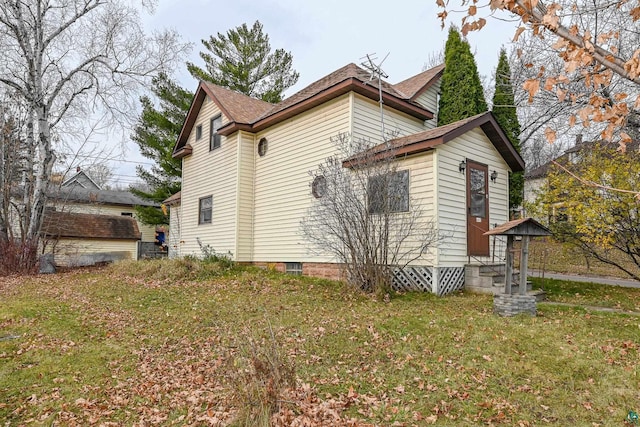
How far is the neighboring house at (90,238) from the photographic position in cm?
1759

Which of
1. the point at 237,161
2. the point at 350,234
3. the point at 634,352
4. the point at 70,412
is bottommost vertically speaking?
the point at 70,412

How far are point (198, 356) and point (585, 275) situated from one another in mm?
14413

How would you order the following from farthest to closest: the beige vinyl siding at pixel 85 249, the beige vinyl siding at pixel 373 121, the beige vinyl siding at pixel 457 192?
the beige vinyl siding at pixel 85 249
the beige vinyl siding at pixel 373 121
the beige vinyl siding at pixel 457 192

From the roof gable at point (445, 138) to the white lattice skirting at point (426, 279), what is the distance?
2.63 m

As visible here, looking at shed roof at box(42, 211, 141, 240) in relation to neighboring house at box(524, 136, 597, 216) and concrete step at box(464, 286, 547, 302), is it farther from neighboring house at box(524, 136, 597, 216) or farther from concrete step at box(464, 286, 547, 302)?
neighboring house at box(524, 136, 597, 216)

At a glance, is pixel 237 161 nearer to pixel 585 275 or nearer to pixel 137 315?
pixel 137 315

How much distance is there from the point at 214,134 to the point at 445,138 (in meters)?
9.25

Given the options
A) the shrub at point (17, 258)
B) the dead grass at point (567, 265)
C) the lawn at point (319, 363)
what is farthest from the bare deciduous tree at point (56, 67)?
the dead grass at point (567, 265)

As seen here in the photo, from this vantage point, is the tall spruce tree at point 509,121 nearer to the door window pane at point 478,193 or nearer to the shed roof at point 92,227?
the door window pane at point 478,193

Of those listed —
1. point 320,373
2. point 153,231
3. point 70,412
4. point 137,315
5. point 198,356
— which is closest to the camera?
point 70,412

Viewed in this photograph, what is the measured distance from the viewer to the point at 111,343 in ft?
18.5

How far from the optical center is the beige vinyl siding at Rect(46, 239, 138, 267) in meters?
17.9

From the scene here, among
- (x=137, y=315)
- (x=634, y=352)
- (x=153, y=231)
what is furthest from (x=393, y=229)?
(x=153, y=231)

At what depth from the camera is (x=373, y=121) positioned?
33.6ft
